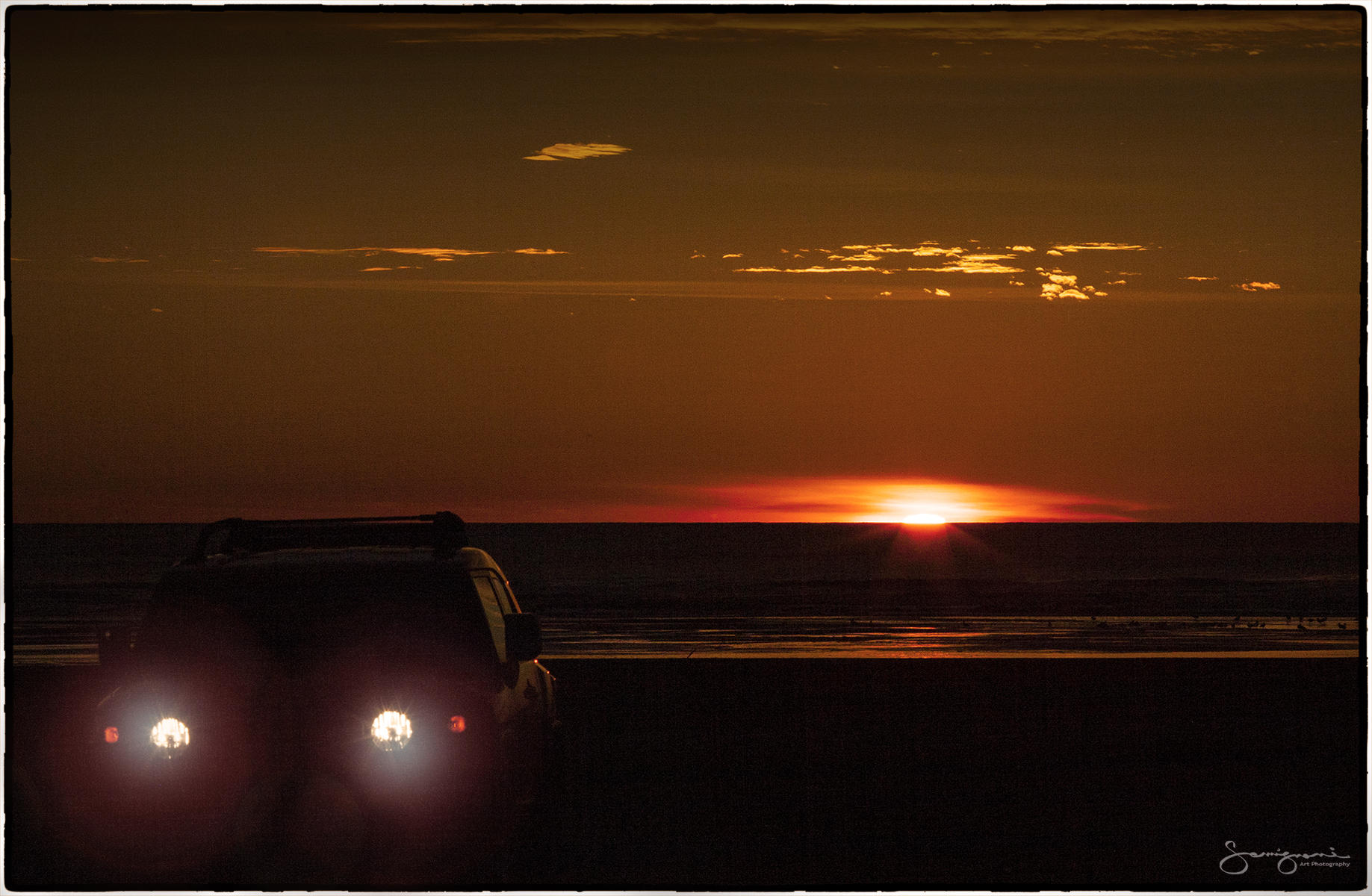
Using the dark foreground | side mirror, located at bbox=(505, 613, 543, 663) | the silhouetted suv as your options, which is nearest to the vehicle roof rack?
the silhouetted suv

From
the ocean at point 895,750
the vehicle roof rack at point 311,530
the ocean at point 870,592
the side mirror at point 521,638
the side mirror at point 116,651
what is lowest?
the ocean at point 870,592

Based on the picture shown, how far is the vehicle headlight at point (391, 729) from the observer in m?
5.66

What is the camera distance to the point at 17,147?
7.08 metres

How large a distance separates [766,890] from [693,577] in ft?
124

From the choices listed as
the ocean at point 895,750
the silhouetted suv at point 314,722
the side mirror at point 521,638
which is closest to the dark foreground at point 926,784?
the ocean at point 895,750

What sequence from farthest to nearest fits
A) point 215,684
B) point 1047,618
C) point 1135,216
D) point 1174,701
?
point 1047,618, point 1174,701, point 1135,216, point 215,684

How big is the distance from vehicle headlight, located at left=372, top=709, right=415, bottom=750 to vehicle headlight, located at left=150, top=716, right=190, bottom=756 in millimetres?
665

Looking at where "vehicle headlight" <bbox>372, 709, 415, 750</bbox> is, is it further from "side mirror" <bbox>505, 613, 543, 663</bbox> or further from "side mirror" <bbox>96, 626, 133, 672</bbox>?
"side mirror" <bbox>96, 626, 133, 672</bbox>

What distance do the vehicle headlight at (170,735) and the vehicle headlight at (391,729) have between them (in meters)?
0.67

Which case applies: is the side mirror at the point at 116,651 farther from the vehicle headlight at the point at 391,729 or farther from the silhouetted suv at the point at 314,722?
the vehicle headlight at the point at 391,729

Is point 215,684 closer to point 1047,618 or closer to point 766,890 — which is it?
point 766,890

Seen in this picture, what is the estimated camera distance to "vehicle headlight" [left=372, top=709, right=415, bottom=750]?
566 cm

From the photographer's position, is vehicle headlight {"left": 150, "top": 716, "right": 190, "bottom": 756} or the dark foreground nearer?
vehicle headlight {"left": 150, "top": 716, "right": 190, "bottom": 756}


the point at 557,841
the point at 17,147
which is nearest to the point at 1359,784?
the point at 557,841
